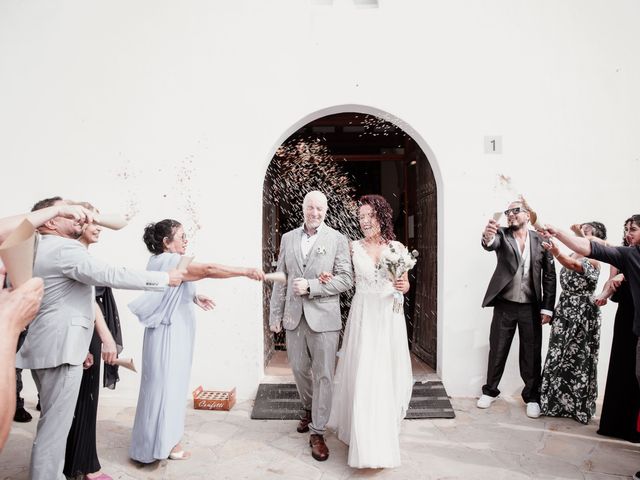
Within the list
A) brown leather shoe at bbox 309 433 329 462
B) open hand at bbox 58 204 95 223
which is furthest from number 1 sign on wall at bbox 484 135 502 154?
open hand at bbox 58 204 95 223

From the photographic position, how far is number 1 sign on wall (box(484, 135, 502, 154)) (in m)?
5.71

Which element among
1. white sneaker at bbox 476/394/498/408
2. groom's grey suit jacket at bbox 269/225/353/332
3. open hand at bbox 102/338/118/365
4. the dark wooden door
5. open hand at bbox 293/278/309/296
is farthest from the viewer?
the dark wooden door

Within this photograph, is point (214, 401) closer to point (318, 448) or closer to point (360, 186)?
point (318, 448)

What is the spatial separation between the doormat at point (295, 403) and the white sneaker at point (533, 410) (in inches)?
33.4

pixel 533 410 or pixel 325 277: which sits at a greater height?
pixel 325 277

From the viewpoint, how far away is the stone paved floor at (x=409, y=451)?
3.92m

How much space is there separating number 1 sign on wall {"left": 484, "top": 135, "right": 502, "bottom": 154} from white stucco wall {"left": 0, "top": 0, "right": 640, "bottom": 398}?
0.09m

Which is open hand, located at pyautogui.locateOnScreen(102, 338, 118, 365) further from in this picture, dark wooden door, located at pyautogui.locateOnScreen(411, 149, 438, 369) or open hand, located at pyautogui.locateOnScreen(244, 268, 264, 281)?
dark wooden door, located at pyautogui.locateOnScreen(411, 149, 438, 369)

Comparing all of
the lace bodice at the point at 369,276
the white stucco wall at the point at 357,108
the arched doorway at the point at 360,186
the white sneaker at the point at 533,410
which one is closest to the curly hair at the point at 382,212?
the lace bodice at the point at 369,276

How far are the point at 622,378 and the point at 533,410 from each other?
3.31ft

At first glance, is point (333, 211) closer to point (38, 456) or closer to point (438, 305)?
point (438, 305)

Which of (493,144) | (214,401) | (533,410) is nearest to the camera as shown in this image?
(533,410)

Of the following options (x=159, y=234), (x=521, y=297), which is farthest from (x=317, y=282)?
(x=521, y=297)

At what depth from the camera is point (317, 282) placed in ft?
14.3
